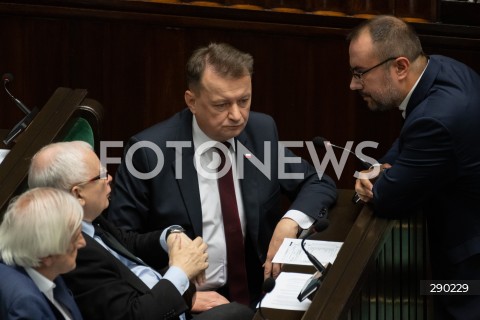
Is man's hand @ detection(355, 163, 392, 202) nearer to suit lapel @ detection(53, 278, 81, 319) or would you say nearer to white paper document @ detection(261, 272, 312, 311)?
white paper document @ detection(261, 272, 312, 311)

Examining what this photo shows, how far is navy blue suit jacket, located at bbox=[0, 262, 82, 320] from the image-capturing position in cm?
235

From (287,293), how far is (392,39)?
0.85 metres

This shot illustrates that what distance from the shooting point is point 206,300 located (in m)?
3.20

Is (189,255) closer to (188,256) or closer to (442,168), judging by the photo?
(188,256)

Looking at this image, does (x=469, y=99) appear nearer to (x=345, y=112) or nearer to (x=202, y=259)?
(x=202, y=259)

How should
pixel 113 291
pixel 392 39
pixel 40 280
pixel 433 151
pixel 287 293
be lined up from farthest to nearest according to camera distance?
pixel 392 39 < pixel 433 151 < pixel 287 293 < pixel 113 291 < pixel 40 280

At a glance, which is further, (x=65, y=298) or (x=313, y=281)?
(x=313, y=281)

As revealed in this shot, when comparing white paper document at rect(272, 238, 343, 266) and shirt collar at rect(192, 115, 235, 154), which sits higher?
shirt collar at rect(192, 115, 235, 154)

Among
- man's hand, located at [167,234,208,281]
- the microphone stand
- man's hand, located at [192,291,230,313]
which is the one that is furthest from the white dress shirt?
man's hand, located at [192,291,230,313]

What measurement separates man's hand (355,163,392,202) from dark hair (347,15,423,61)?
335 mm

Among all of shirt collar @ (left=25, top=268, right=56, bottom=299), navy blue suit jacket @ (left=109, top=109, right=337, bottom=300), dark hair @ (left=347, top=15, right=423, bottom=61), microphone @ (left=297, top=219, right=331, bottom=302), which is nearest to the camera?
shirt collar @ (left=25, top=268, right=56, bottom=299)

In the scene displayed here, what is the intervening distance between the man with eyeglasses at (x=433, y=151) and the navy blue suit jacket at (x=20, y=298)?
101 centimetres

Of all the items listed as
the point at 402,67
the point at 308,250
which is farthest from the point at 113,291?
the point at 402,67

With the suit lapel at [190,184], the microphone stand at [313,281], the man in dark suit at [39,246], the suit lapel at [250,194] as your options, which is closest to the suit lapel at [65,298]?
the man in dark suit at [39,246]
